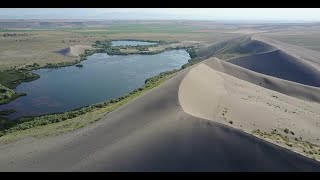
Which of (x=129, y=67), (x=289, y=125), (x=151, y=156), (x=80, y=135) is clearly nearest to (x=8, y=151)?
(x=80, y=135)

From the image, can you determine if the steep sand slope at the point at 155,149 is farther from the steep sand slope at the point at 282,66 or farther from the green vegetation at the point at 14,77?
the steep sand slope at the point at 282,66

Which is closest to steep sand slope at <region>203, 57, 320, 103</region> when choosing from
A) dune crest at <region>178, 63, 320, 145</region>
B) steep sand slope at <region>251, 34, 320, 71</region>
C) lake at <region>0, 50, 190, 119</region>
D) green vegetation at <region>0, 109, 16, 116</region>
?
dune crest at <region>178, 63, 320, 145</region>

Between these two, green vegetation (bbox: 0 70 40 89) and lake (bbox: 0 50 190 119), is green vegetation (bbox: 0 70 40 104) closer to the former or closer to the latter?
green vegetation (bbox: 0 70 40 89)

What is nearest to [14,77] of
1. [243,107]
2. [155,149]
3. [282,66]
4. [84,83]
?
[84,83]

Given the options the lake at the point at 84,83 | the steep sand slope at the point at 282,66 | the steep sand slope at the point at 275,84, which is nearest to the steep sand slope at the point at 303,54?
the steep sand slope at the point at 282,66
